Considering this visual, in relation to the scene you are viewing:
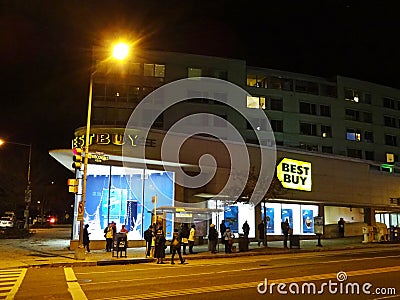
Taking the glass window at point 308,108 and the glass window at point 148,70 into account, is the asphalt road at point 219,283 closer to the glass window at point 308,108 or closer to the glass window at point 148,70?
the glass window at point 148,70

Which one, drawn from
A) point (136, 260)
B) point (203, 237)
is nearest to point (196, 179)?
point (203, 237)

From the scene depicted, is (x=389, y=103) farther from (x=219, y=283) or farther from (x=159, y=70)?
(x=219, y=283)

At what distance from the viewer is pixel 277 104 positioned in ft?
188

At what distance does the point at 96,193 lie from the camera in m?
31.3

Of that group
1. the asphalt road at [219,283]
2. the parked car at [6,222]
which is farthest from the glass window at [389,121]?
the asphalt road at [219,283]

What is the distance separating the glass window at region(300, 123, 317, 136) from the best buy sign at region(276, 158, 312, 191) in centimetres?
1726

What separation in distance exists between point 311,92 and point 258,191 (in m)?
32.0

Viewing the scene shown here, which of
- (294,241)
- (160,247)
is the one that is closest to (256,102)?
(294,241)

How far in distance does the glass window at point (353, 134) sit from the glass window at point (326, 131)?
3.11 m

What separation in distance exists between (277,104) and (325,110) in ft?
23.4

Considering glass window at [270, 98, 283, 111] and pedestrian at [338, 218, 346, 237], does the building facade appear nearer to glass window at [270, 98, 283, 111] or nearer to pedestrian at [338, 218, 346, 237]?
glass window at [270, 98, 283, 111]

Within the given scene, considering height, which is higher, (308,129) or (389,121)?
(389,121)

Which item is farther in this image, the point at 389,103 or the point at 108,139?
the point at 389,103

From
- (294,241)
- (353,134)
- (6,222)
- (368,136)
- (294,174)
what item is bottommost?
(294,241)
